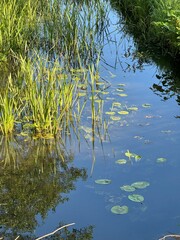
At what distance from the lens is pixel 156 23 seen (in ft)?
20.4

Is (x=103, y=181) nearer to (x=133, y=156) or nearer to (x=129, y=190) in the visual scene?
(x=129, y=190)

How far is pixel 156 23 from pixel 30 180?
131 inches

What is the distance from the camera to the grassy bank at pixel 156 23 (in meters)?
6.28

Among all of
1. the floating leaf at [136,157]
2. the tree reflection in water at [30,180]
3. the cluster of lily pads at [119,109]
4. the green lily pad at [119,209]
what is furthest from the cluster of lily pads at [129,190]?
the cluster of lily pads at [119,109]

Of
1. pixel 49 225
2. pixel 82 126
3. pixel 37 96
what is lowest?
pixel 49 225

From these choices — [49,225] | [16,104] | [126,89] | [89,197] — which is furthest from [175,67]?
[49,225]

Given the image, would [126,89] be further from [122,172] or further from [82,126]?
[122,172]

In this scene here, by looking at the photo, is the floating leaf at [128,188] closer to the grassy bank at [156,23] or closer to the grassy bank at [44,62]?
the grassy bank at [44,62]

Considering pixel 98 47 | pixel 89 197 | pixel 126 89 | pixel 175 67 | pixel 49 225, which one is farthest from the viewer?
pixel 98 47

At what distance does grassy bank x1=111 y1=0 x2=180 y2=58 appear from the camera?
628cm

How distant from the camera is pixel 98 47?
24.2 feet

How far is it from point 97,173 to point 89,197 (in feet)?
1.22

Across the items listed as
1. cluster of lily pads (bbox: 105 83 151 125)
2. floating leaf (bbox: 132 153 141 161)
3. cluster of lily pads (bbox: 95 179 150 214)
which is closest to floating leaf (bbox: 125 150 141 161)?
floating leaf (bbox: 132 153 141 161)

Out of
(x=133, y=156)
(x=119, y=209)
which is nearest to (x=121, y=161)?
Result: (x=133, y=156)
